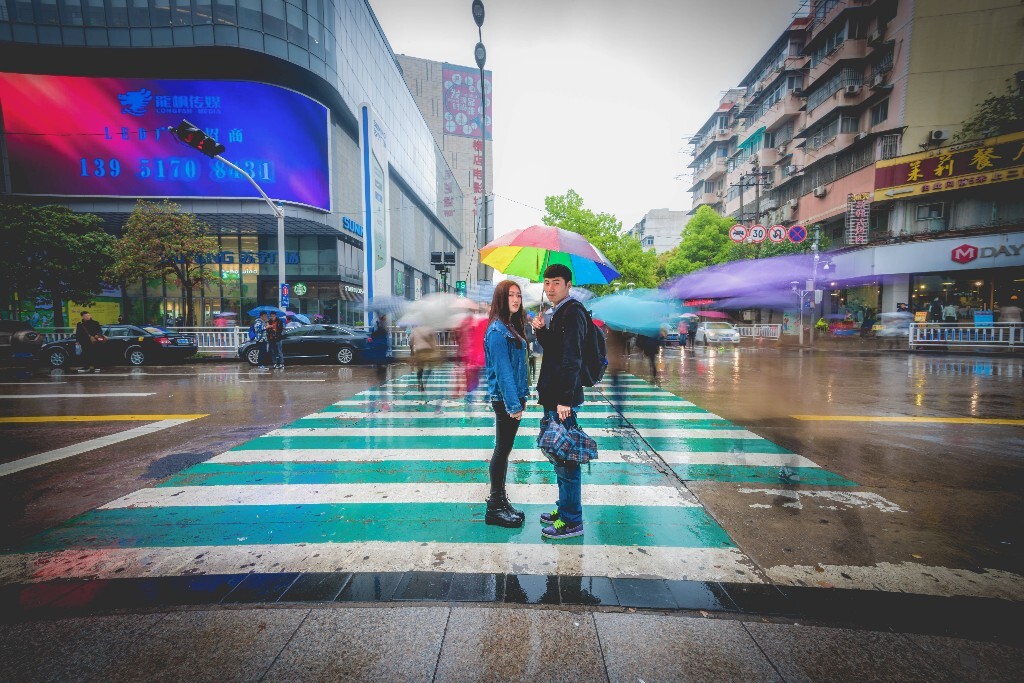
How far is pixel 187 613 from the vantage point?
8.37 ft

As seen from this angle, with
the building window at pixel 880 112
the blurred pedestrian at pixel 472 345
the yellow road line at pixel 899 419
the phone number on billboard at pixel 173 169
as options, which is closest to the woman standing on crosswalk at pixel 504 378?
the blurred pedestrian at pixel 472 345

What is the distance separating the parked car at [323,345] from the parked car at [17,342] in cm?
852

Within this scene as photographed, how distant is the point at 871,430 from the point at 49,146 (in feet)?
130

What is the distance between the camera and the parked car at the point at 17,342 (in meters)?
16.7

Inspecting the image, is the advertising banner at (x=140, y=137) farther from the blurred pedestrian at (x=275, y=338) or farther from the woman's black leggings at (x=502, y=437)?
the woman's black leggings at (x=502, y=437)

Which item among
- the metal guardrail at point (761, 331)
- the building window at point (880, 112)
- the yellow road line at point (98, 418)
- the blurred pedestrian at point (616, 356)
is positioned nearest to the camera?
the yellow road line at point (98, 418)

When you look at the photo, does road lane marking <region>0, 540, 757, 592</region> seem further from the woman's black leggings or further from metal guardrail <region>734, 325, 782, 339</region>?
metal guardrail <region>734, 325, 782, 339</region>

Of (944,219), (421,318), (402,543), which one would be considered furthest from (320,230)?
(944,219)

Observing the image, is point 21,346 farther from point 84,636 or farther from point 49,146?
point 84,636

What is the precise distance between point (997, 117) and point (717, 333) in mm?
17119

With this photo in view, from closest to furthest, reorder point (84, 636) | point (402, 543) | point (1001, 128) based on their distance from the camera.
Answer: point (84, 636) < point (402, 543) < point (1001, 128)

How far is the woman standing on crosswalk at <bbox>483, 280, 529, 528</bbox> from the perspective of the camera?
3402 millimetres

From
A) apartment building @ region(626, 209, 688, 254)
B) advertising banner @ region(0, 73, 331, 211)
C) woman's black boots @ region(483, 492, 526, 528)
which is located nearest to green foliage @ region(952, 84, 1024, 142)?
woman's black boots @ region(483, 492, 526, 528)

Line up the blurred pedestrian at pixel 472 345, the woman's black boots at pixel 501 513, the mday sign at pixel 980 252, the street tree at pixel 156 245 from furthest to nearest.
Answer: the mday sign at pixel 980 252, the street tree at pixel 156 245, the blurred pedestrian at pixel 472 345, the woman's black boots at pixel 501 513
